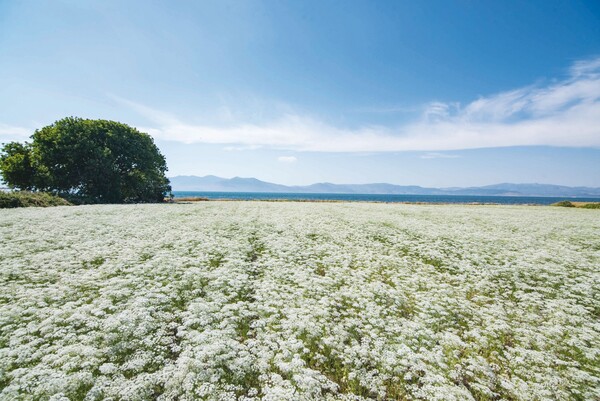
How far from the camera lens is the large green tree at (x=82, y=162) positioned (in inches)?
2023

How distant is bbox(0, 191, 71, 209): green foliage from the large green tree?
7.89 meters

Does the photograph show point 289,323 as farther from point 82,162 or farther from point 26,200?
point 82,162

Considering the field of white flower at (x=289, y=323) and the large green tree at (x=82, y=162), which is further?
the large green tree at (x=82, y=162)

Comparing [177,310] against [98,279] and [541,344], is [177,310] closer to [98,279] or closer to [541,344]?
[98,279]

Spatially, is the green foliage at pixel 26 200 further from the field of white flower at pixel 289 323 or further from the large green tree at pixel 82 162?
the field of white flower at pixel 289 323

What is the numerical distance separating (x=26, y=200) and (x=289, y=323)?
4954cm

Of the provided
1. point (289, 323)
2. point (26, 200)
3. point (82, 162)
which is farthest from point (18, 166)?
point (289, 323)

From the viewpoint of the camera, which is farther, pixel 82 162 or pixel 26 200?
pixel 82 162

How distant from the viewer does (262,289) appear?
12492 mm

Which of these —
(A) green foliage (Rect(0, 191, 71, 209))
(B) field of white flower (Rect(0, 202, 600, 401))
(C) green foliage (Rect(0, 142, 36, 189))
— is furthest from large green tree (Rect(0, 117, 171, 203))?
(B) field of white flower (Rect(0, 202, 600, 401))

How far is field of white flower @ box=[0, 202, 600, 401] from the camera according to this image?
709cm

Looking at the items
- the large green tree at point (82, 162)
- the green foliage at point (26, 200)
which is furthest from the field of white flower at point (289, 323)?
the large green tree at point (82, 162)

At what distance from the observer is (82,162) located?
181ft

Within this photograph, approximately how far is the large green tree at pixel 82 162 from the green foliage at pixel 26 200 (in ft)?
25.9
